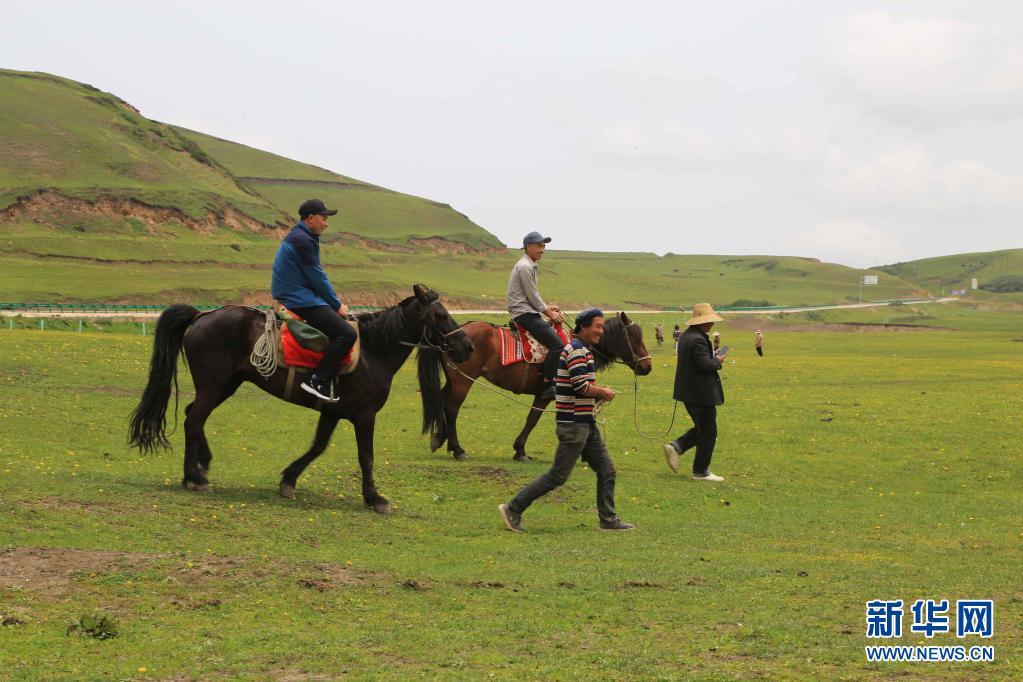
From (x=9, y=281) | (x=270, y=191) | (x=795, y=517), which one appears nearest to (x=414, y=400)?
(x=795, y=517)

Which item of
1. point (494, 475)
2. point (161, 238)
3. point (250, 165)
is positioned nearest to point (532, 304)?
point (494, 475)

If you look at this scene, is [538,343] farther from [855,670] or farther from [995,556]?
[855,670]

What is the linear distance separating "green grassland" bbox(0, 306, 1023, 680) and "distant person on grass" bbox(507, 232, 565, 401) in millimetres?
2104

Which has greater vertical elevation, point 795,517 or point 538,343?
point 538,343

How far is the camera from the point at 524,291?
53.1ft

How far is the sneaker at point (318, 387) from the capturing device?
41.5ft

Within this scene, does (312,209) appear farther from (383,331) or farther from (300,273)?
(383,331)

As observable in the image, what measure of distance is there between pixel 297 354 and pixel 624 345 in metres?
6.11

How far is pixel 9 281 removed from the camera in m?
69.7

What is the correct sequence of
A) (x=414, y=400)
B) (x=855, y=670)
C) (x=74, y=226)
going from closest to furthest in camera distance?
(x=855, y=670) < (x=414, y=400) < (x=74, y=226)

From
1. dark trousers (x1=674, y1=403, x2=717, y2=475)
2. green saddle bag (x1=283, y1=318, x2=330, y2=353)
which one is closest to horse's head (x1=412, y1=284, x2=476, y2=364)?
green saddle bag (x1=283, y1=318, x2=330, y2=353)

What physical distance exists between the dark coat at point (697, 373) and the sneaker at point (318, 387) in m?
6.29

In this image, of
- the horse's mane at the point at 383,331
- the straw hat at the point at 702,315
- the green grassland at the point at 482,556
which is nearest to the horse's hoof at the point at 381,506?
the green grassland at the point at 482,556

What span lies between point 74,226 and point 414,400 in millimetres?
71831
